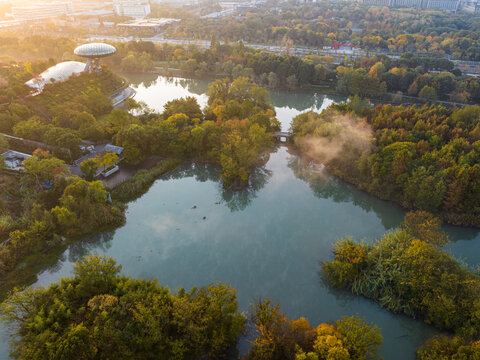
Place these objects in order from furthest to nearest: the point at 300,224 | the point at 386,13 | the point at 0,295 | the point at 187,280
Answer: the point at 386,13
the point at 300,224
the point at 187,280
the point at 0,295

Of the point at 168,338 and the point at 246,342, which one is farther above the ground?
the point at 168,338

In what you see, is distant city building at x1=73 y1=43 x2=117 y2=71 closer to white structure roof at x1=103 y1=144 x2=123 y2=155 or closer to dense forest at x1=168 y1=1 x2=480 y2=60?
white structure roof at x1=103 y1=144 x2=123 y2=155

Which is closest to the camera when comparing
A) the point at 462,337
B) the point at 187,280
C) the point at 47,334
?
the point at 47,334

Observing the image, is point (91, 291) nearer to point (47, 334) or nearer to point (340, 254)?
point (47, 334)

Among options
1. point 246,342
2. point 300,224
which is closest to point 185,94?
point 300,224

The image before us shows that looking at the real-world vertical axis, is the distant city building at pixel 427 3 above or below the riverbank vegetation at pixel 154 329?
above

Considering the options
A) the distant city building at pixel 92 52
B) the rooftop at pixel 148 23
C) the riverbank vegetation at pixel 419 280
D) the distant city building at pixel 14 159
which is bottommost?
the riverbank vegetation at pixel 419 280

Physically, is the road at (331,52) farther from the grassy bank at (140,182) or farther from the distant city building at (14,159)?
the distant city building at (14,159)

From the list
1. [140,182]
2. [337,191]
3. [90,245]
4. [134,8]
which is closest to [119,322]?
[90,245]

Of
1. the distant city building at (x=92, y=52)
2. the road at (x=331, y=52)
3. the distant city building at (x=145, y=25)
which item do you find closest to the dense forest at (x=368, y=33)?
the road at (x=331, y=52)
